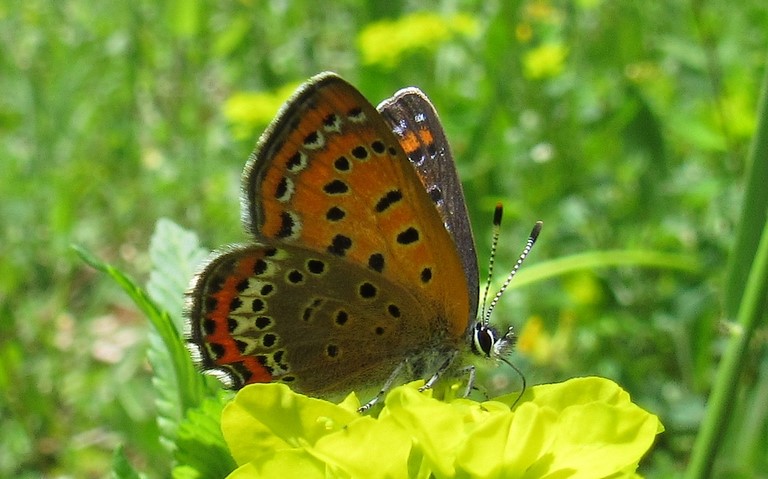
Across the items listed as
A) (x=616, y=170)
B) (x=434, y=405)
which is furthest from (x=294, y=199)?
(x=616, y=170)

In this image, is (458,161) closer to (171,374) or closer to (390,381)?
(390,381)

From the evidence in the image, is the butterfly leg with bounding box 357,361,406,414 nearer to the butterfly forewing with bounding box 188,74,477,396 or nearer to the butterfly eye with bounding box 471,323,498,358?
the butterfly forewing with bounding box 188,74,477,396

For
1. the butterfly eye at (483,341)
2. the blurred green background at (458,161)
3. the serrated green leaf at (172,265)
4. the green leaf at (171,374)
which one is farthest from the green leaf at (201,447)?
the blurred green background at (458,161)

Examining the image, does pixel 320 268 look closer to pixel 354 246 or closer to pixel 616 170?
pixel 354 246

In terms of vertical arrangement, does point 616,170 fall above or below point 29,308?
above

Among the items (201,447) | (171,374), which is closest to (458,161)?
(171,374)

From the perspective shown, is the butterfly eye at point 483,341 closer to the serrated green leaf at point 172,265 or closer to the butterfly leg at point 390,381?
the butterfly leg at point 390,381
